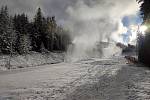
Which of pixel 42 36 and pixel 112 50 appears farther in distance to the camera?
pixel 112 50

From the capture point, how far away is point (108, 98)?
44.5ft

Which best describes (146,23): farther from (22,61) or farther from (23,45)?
(23,45)

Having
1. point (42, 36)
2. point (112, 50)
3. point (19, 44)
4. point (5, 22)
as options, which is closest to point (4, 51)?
point (19, 44)

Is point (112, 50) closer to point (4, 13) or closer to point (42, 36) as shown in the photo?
point (42, 36)

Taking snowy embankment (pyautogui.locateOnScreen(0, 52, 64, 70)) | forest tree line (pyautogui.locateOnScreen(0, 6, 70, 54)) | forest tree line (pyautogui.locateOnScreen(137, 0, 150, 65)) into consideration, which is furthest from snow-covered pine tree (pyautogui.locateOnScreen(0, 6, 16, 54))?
forest tree line (pyautogui.locateOnScreen(137, 0, 150, 65))

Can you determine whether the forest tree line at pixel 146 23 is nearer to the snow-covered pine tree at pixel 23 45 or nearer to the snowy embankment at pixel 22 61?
the snowy embankment at pixel 22 61

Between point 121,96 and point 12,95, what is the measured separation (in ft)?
17.6

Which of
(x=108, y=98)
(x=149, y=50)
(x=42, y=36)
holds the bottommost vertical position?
(x=108, y=98)

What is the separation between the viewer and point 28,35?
310ft

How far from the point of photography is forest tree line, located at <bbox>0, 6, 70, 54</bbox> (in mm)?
78438

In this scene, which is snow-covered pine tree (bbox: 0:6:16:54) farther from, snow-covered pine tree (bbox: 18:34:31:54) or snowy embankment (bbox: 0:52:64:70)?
snowy embankment (bbox: 0:52:64:70)

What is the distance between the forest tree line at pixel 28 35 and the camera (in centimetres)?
7844

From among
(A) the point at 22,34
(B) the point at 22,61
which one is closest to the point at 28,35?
(A) the point at 22,34

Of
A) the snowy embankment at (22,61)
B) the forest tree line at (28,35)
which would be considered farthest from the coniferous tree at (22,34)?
the snowy embankment at (22,61)
